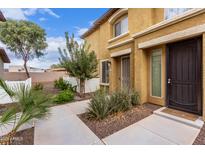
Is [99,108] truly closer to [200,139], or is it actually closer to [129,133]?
[129,133]

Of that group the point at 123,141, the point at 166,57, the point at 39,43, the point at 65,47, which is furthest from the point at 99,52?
the point at 39,43

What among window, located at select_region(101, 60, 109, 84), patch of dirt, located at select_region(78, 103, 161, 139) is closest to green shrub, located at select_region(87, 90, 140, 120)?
patch of dirt, located at select_region(78, 103, 161, 139)

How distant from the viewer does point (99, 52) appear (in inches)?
474

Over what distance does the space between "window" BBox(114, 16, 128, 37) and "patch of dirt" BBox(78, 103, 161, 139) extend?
5.44 meters

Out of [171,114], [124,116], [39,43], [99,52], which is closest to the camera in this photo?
[171,114]

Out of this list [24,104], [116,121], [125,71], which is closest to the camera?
[24,104]

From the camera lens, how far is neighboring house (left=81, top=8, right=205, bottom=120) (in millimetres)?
4516

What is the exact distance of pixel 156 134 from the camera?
3.81m

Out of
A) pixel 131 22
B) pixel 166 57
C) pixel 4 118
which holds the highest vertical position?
pixel 131 22

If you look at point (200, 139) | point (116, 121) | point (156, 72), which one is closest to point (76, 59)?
point (156, 72)

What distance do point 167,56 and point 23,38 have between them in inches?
704

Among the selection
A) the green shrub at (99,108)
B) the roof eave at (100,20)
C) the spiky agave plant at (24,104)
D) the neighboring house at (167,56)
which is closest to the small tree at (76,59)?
the neighboring house at (167,56)
